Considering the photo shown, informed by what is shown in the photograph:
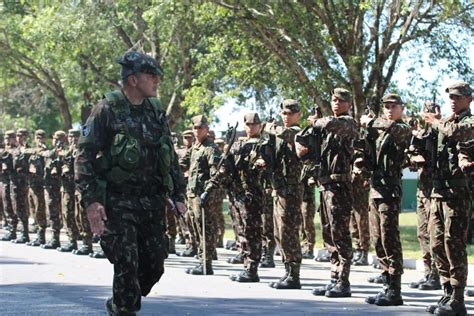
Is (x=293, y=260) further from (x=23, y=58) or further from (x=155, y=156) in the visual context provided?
(x=23, y=58)

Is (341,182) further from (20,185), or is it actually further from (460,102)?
(20,185)

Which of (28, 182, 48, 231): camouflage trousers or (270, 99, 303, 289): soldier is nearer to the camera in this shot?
(270, 99, 303, 289): soldier

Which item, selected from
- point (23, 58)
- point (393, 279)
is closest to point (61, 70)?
point (23, 58)

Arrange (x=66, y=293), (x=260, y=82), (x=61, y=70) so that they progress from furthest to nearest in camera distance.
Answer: (x=61, y=70)
(x=260, y=82)
(x=66, y=293)

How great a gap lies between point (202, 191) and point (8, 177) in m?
7.18

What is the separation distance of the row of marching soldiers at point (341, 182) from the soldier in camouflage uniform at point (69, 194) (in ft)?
12.5

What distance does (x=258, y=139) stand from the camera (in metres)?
11.8

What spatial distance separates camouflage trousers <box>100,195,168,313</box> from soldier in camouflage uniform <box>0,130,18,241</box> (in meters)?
12.2

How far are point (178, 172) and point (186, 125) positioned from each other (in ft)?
80.9

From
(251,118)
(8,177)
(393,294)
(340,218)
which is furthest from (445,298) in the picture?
(8,177)

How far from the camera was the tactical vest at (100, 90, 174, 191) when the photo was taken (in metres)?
6.90

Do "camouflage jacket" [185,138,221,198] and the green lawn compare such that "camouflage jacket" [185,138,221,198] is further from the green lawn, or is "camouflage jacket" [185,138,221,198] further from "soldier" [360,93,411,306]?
the green lawn

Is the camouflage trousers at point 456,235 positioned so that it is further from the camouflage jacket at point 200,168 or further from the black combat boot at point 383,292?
the camouflage jacket at point 200,168

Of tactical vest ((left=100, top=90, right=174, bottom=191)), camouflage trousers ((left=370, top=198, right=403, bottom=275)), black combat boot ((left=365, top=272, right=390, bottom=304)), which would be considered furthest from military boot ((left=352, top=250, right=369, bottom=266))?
tactical vest ((left=100, top=90, right=174, bottom=191))
